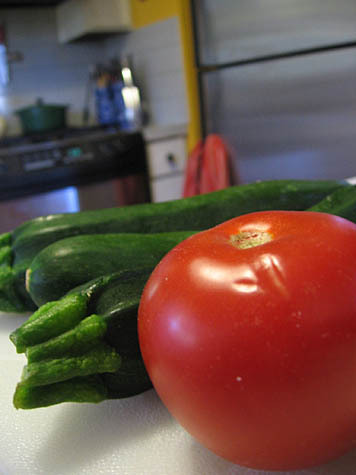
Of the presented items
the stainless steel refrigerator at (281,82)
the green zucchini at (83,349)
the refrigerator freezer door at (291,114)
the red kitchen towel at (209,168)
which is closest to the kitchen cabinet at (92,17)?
the stainless steel refrigerator at (281,82)

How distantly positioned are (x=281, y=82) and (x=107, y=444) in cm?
179

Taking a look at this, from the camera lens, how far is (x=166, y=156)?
2.42m

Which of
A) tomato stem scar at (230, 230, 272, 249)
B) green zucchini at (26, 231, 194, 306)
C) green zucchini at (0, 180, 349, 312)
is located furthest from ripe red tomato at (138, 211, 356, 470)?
green zucchini at (0, 180, 349, 312)

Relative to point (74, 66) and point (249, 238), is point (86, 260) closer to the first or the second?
point (249, 238)

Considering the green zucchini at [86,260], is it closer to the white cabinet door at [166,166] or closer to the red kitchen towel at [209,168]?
the red kitchen towel at [209,168]

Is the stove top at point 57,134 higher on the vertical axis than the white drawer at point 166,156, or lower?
higher

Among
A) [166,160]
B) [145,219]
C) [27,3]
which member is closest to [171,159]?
[166,160]

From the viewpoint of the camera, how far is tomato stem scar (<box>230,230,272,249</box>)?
1.11 ft

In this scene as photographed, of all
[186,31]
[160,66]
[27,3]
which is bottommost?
[160,66]

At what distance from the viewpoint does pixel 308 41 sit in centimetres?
180

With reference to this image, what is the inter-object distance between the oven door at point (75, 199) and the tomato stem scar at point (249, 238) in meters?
1.76

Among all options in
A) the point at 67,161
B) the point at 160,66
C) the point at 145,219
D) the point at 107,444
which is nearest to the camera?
the point at 107,444

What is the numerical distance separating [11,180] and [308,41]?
125cm

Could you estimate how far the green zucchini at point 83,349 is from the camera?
14.1 inches
